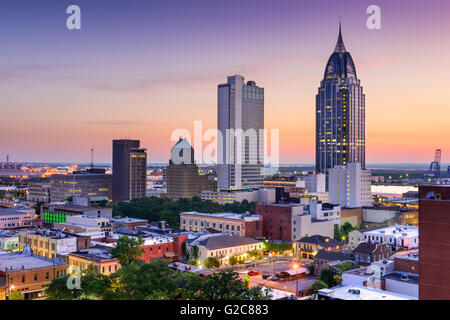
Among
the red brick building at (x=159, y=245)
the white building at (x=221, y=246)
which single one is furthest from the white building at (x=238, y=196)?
the red brick building at (x=159, y=245)

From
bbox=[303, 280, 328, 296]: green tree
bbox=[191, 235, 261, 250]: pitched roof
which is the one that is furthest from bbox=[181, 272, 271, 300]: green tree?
bbox=[191, 235, 261, 250]: pitched roof

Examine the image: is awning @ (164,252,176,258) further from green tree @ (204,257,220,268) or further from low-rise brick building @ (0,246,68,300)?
low-rise brick building @ (0,246,68,300)

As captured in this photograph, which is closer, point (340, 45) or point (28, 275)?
point (28, 275)

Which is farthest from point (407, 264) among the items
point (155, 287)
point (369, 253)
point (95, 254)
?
point (95, 254)

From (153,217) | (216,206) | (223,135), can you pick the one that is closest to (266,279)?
(153,217)

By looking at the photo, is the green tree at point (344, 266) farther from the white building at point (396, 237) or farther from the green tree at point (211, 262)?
the green tree at point (211, 262)

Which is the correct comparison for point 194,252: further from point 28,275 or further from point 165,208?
point 165,208
